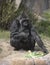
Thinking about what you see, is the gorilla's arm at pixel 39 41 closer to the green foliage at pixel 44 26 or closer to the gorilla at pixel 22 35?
the gorilla at pixel 22 35

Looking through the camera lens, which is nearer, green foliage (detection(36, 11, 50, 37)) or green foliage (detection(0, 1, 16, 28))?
green foliage (detection(36, 11, 50, 37))

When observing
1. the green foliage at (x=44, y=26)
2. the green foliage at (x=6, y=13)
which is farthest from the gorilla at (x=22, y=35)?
the green foliage at (x=6, y=13)

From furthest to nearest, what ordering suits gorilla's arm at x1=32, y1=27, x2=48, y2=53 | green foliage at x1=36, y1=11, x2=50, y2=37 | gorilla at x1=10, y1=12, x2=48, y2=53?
green foliage at x1=36, y1=11, x2=50, y2=37 → gorilla at x1=10, y1=12, x2=48, y2=53 → gorilla's arm at x1=32, y1=27, x2=48, y2=53

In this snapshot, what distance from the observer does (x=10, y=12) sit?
1189cm

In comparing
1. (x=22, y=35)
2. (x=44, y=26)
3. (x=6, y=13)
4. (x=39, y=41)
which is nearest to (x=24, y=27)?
(x=22, y=35)

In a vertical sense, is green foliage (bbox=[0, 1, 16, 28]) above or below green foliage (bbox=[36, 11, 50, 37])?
above

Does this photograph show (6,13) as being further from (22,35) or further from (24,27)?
(22,35)

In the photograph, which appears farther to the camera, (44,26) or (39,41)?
(44,26)

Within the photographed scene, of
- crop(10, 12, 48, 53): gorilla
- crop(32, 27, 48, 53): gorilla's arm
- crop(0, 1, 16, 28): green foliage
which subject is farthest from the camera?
crop(0, 1, 16, 28): green foliage

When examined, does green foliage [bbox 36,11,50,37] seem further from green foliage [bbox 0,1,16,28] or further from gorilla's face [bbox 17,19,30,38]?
gorilla's face [bbox 17,19,30,38]

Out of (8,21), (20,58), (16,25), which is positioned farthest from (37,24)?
(20,58)

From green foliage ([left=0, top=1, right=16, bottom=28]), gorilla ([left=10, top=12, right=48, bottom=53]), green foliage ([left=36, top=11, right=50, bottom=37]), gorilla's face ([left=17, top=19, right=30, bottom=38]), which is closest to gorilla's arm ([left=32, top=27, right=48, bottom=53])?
gorilla ([left=10, top=12, right=48, bottom=53])

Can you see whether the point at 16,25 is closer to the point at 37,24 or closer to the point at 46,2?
the point at 37,24

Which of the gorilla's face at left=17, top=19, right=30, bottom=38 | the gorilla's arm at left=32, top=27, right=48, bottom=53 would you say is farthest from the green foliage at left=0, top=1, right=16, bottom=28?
the gorilla's arm at left=32, top=27, right=48, bottom=53
